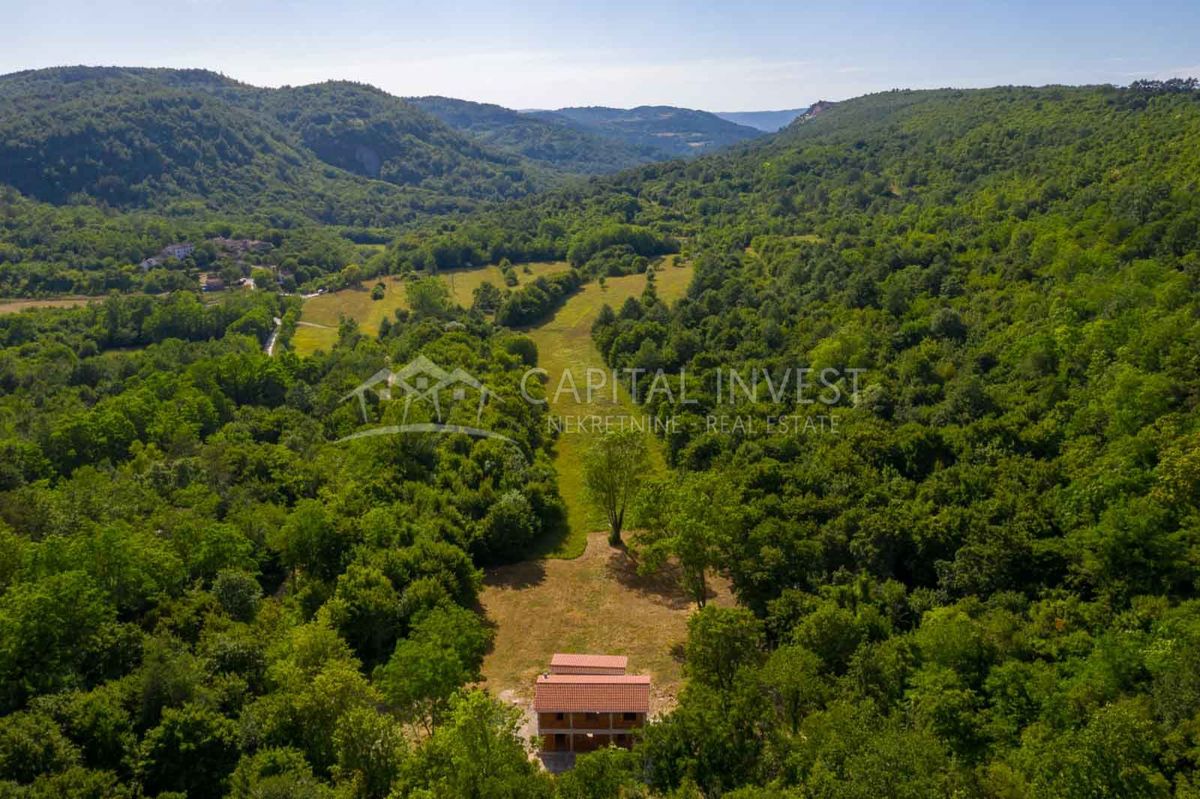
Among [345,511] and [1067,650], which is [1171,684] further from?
[345,511]

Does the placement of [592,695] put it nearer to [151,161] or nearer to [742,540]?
[742,540]

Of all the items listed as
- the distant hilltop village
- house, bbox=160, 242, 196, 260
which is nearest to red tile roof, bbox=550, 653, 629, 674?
the distant hilltop village

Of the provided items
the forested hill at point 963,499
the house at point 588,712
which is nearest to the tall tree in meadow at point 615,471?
the forested hill at point 963,499

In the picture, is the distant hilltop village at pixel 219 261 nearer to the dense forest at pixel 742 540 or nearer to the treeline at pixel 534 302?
the dense forest at pixel 742 540

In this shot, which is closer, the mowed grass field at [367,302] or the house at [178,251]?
the mowed grass field at [367,302]

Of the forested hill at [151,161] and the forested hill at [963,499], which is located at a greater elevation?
the forested hill at [151,161]

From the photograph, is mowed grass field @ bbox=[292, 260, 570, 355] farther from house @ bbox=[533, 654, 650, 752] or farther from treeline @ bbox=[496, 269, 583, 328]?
house @ bbox=[533, 654, 650, 752]

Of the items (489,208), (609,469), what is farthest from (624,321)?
(489,208)
